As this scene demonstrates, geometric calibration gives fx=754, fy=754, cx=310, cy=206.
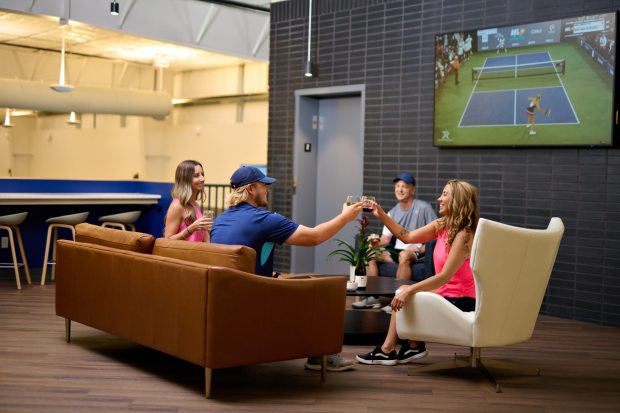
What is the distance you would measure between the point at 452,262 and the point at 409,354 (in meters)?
0.73

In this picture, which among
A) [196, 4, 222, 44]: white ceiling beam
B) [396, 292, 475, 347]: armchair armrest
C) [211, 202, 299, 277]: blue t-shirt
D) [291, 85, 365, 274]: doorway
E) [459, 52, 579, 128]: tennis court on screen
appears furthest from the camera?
[196, 4, 222, 44]: white ceiling beam

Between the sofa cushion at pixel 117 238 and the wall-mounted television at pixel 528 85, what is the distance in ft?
12.0

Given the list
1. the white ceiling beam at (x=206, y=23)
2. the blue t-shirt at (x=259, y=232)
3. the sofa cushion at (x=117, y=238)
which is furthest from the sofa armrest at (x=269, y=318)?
the white ceiling beam at (x=206, y=23)

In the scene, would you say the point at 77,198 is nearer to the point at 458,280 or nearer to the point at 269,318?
the point at 269,318

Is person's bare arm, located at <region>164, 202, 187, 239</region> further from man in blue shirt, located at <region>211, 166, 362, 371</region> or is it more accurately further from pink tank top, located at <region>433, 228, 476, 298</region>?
pink tank top, located at <region>433, 228, 476, 298</region>

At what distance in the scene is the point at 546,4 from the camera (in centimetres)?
659

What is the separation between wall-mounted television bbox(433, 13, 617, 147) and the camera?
6207mm

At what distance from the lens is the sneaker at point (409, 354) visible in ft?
15.2

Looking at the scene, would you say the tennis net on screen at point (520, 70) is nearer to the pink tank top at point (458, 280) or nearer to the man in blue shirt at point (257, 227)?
the pink tank top at point (458, 280)

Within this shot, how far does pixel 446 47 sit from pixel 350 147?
1.80m

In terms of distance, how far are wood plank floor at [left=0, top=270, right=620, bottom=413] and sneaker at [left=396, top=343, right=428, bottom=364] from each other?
10 centimetres

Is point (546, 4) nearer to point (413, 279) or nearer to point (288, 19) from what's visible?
point (413, 279)

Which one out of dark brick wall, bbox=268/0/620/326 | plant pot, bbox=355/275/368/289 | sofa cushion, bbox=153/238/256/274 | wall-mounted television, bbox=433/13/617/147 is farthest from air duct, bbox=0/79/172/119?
sofa cushion, bbox=153/238/256/274

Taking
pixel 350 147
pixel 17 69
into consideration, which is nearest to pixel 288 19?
pixel 350 147
